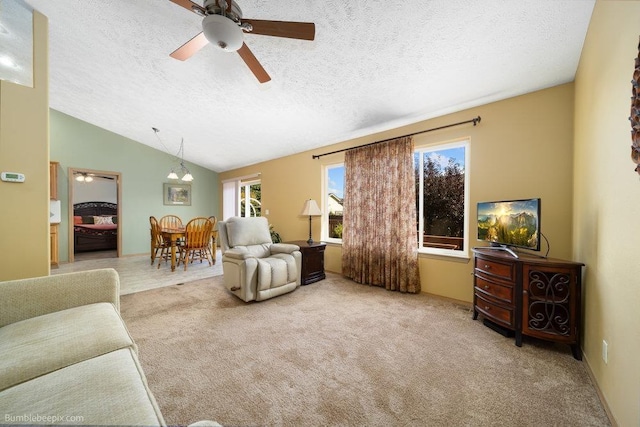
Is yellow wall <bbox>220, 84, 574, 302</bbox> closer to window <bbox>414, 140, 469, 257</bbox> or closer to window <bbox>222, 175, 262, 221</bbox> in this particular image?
window <bbox>414, 140, 469, 257</bbox>

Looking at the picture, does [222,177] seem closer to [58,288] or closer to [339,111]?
[339,111]

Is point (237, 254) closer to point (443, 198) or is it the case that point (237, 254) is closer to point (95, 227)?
point (443, 198)

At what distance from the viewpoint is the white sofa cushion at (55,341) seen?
904mm

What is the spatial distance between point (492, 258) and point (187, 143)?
20.2ft

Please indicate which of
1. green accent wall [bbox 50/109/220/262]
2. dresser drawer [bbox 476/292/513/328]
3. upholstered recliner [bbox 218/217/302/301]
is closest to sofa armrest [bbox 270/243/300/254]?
upholstered recliner [bbox 218/217/302/301]

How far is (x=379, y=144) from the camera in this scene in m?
3.57

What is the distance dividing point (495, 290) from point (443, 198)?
1425mm

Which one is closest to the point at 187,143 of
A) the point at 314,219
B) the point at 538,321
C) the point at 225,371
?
the point at 314,219

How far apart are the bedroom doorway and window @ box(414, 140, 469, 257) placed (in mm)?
6773

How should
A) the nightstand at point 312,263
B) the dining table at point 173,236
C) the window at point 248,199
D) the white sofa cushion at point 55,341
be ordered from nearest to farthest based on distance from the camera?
1. the white sofa cushion at point 55,341
2. the nightstand at point 312,263
3. the dining table at point 173,236
4. the window at point 248,199

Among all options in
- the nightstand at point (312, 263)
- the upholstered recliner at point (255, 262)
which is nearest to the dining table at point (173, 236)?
the upholstered recliner at point (255, 262)

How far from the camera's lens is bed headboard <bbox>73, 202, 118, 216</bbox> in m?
7.29

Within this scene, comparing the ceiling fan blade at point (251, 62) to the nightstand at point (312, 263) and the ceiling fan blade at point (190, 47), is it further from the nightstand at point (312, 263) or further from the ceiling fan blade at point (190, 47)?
the nightstand at point (312, 263)

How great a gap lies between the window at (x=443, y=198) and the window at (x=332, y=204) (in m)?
1.46
